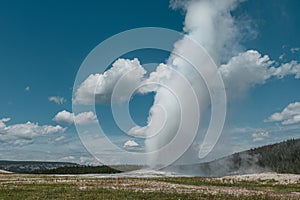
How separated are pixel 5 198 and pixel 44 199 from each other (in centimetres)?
344

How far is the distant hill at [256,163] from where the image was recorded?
125062 mm

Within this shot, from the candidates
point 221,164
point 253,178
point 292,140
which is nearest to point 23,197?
point 253,178

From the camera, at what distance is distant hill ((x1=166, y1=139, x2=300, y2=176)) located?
410 feet

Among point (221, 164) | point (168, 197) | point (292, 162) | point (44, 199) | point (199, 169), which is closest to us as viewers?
point (44, 199)

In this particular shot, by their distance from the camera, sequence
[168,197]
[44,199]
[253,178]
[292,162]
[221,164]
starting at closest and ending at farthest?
[44,199] → [168,197] → [253,178] → [292,162] → [221,164]

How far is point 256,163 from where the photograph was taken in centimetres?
13875

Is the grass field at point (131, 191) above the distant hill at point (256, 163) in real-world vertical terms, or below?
below

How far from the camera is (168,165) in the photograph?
137m

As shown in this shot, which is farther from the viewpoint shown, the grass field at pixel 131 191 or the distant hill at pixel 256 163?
the distant hill at pixel 256 163

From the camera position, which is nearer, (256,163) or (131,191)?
(131,191)

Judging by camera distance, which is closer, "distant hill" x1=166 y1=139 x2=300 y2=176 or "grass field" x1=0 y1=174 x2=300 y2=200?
"grass field" x1=0 y1=174 x2=300 y2=200

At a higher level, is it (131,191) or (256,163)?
(256,163)

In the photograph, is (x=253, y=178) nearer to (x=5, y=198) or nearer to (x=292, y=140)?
(x=5, y=198)

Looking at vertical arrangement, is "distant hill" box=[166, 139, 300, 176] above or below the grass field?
above
